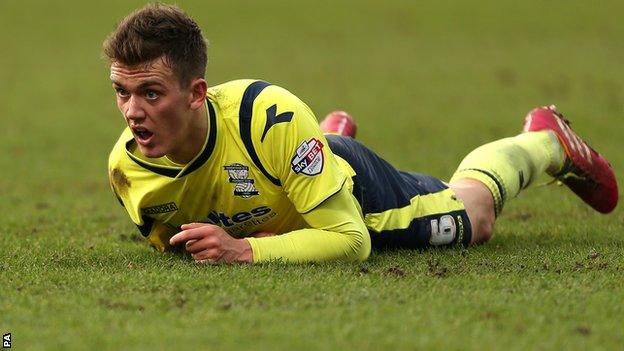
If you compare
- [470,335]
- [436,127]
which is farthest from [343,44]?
[470,335]

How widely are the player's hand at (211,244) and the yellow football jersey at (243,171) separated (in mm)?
358

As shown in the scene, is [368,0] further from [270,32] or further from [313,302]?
→ [313,302]

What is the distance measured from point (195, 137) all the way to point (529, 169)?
8.38ft

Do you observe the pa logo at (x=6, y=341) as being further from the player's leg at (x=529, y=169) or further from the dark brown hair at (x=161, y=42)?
the player's leg at (x=529, y=169)

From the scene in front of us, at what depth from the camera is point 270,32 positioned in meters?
26.9

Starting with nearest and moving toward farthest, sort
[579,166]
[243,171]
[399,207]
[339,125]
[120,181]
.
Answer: [243,171] < [120,181] < [399,207] < [579,166] < [339,125]

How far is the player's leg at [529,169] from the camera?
305 inches

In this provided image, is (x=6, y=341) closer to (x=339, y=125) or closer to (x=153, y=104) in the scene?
(x=153, y=104)

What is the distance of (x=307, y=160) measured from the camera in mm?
6395

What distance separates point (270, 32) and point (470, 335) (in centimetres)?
2228

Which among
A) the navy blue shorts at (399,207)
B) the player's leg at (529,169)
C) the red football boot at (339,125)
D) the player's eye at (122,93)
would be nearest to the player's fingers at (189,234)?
→ the player's eye at (122,93)

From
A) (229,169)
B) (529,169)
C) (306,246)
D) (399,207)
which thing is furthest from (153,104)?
(529,169)

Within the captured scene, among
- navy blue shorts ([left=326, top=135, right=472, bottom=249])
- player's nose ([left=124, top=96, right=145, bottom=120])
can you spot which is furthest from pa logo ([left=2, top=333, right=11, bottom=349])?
navy blue shorts ([left=326, top=135, right=472, bottom=249])

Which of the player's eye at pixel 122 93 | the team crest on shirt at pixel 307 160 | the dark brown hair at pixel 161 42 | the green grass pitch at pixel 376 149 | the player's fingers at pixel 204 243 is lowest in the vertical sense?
the green grass pitch at pixel 376 149
